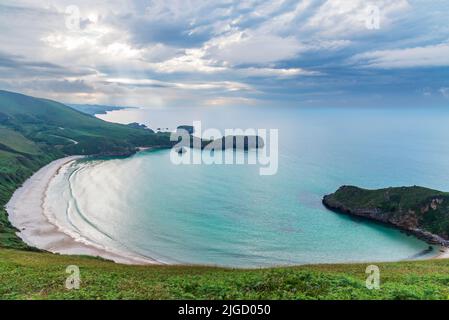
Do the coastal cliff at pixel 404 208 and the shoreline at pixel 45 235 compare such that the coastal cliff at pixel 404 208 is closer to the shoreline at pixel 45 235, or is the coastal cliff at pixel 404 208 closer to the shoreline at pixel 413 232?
the shoreline at pixel 413 232

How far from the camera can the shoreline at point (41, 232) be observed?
8669cm

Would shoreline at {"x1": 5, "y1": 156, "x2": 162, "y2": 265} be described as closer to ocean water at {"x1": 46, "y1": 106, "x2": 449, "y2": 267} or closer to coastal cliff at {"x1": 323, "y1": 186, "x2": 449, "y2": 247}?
ocean water at {"x1": 46, "y1": 106, "x2": 449, "y2": 267}

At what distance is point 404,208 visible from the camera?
404 feet

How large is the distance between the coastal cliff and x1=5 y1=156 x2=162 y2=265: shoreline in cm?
8175

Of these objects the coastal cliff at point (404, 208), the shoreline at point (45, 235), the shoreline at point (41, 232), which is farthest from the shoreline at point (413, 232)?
the shoreline at point (41, 232)

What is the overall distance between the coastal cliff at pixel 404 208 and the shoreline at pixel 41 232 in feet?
268

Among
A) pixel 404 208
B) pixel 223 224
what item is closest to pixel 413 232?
pixel 404 208

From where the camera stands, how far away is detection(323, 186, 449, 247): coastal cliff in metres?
110

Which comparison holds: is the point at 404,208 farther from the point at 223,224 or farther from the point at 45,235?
the point at 45,235

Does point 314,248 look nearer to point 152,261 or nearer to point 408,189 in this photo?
point 152,261

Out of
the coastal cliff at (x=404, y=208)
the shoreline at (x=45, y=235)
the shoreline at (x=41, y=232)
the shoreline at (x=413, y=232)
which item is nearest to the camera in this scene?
the shoreline at (x=45, y=235)

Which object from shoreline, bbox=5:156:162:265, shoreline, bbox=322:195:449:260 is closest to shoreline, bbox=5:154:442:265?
shoreline, bbox=5:156:162:265

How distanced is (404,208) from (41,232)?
4589 inches
